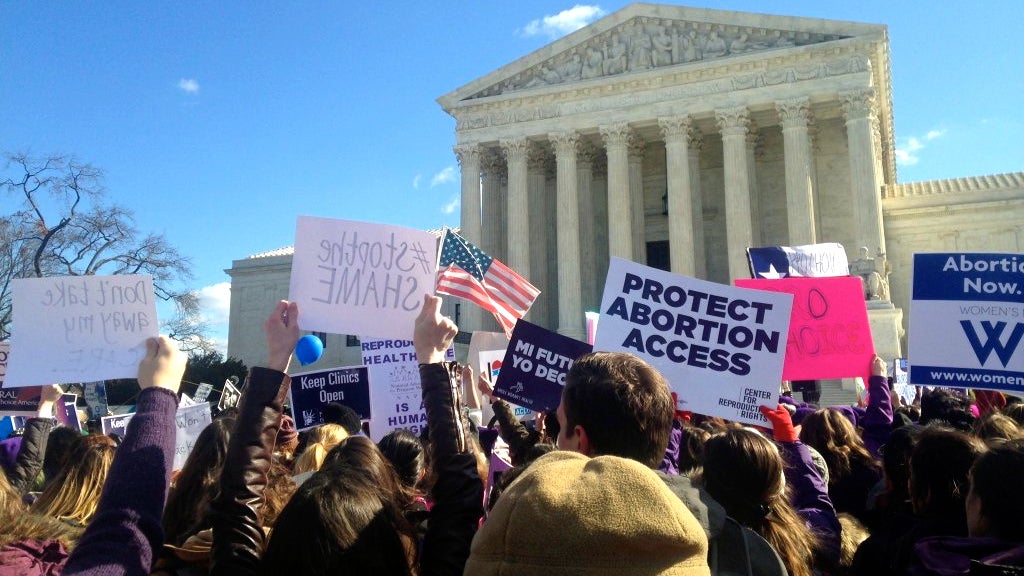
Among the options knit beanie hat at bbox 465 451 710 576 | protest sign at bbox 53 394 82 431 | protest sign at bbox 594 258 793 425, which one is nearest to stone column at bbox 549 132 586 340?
protest sign at bbox 53 394 82 431

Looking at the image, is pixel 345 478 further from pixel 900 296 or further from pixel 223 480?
pixel 900 296

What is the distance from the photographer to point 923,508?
3.46m

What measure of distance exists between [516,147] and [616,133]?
15.9 feet

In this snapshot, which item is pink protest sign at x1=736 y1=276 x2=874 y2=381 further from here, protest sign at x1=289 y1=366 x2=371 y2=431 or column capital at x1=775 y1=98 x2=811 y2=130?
column capital at x1=775 y1=98 x2=811 y2=130

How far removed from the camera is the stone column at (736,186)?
31109 millimetres

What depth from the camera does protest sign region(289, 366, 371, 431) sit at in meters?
9.17

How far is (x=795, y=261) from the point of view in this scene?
1648 centimetres

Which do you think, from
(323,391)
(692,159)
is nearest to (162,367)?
(323,391)

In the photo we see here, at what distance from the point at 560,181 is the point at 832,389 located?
15196 mm

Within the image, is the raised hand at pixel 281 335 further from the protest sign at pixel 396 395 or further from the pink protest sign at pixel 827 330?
the pink protest sign at pixel 827 330

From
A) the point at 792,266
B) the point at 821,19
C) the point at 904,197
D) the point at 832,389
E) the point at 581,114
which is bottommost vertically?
the point at 832,389

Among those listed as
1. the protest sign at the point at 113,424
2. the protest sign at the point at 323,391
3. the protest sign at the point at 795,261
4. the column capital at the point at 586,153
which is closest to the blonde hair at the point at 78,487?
the protest sign at the point at 323,391

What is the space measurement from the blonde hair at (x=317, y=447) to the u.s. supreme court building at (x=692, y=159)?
27.8 meters

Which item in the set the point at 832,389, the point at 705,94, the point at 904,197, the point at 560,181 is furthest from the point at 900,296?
the point at 560,181
